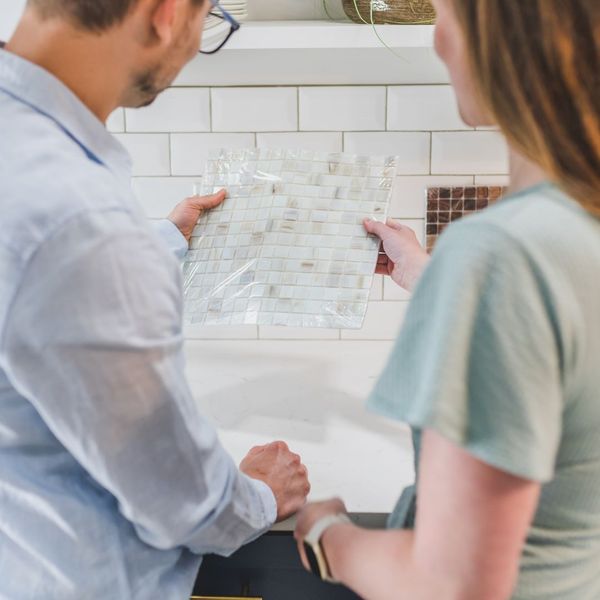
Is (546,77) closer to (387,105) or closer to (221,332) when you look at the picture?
(387,105)

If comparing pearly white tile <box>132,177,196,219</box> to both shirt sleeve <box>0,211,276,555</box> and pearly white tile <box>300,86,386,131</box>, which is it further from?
shirt sleeve <box>0,211,276,555</box>

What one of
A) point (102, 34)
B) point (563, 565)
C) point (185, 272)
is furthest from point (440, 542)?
point (185, 272)

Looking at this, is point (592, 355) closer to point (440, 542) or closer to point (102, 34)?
point (440, 542)

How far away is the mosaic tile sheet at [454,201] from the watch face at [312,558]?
0.90 meters

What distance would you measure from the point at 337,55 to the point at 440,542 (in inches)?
38.0

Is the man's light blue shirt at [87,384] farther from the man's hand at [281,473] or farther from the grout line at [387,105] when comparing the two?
the grout line at [387,105]

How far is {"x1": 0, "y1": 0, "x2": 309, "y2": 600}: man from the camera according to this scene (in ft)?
2.21

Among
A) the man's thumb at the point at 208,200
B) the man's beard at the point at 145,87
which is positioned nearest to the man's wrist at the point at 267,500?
the man's beard at the point at 145,87

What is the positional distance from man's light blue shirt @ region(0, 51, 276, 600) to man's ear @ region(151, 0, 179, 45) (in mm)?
112

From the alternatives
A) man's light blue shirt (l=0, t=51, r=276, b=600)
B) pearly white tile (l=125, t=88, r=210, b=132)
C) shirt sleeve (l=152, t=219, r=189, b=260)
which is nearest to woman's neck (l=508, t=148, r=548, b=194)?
man's light blue shirt (l=0, t=51, r=276, b=600)

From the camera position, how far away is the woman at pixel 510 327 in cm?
55

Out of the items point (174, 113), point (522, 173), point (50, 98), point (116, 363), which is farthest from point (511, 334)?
point (174, 113)

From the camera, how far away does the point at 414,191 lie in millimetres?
1589

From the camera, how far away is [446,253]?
1.90 feet
